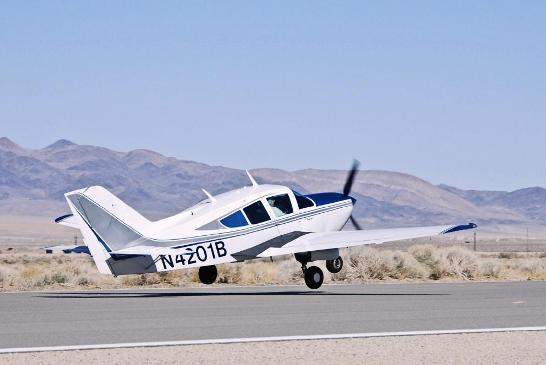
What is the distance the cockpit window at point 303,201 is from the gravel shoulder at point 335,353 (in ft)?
45.3

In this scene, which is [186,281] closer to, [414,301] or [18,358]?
[414,301]

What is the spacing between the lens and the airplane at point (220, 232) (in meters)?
24.9

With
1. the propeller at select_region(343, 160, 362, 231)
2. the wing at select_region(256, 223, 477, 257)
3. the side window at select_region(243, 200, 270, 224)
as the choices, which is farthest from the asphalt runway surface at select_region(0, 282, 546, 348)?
the propeller at select_region(343, 160, 362, 231)

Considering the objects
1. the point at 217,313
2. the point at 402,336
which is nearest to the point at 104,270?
the point at 217,313

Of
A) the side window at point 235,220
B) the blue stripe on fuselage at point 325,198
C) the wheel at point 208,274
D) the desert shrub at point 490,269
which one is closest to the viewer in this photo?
the side window at point 235,220

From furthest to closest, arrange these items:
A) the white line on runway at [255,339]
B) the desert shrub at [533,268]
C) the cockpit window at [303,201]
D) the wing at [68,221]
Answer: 1. the desert shrub at [533,268]
2. the cockpit window at [303,201]
3. the wing at [68,221]
4. the white line on runway at [255,339]

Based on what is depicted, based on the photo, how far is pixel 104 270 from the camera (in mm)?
24953

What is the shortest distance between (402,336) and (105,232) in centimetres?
1025

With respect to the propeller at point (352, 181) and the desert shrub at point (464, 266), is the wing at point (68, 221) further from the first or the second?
the desert shrub at point (464, 266)

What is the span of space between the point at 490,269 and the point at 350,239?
438 inches

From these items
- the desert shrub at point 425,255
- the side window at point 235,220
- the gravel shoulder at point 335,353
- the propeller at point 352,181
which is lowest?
the gravel shoulder at point 335,353

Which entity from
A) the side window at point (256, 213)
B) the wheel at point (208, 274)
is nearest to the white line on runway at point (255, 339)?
the side window at point (256, 213)

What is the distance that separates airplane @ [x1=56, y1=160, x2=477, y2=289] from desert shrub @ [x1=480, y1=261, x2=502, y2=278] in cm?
766

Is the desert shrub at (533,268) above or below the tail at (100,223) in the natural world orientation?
below
